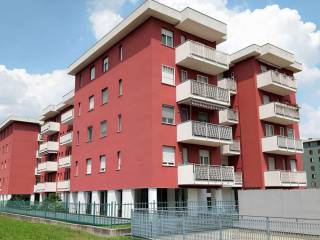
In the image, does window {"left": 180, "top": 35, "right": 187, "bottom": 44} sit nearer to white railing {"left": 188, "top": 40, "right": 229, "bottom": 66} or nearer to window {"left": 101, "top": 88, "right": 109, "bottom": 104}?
white railing {"left": 188, "top": 40, "right": 229, "bottom": 66}

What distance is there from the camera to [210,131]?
86.9ft

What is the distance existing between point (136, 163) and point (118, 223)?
593 centimetres

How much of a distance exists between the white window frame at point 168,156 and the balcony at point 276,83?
12.6 meters

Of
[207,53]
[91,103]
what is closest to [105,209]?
[207,53]

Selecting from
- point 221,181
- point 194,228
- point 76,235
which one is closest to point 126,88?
point 221,181

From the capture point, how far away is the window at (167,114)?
1023 inches

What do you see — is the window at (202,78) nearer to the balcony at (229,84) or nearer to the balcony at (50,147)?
the balcony at (229,84)

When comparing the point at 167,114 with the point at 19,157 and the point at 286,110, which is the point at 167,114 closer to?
the point at 286,110

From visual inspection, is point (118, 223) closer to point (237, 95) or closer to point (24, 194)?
point (237, 95)

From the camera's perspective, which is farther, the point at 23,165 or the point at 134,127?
the point at 23,165

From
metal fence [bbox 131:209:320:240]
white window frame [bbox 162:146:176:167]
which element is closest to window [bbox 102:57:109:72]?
white window frame [bbox 162:146:176:167]

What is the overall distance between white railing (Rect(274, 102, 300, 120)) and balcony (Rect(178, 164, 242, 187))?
949 cm

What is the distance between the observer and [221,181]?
1020 inches

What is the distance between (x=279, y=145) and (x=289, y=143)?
2023 mm
